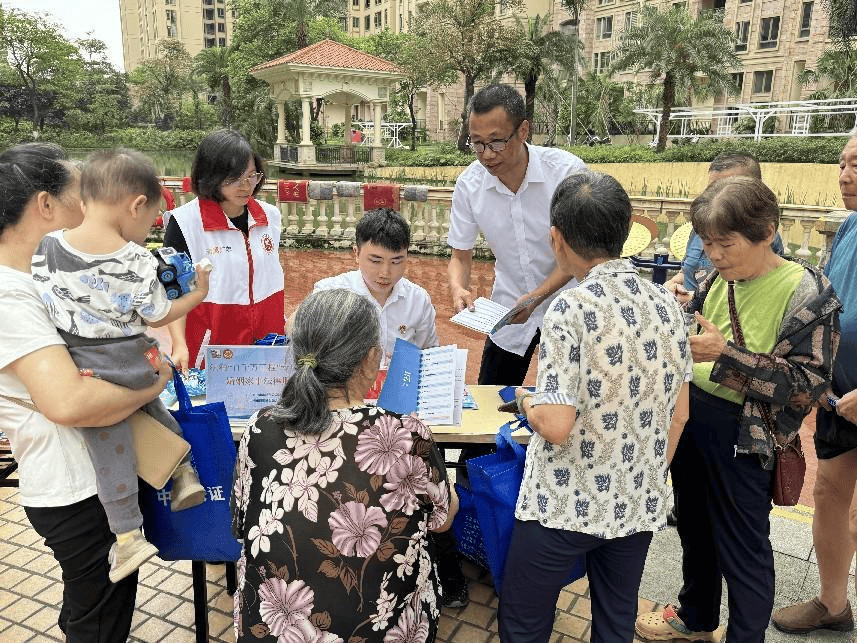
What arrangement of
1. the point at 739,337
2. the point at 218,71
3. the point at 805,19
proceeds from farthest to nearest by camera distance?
the point at 218,71, the point at 805,19, the point at 739,337

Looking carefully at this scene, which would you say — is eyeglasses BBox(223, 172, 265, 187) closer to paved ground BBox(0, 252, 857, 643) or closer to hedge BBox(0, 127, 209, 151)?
paved ground BBox(0, 252, 857, 643)

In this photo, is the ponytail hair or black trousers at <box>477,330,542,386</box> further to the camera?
black trousers at <box>477,330,542,386</box>

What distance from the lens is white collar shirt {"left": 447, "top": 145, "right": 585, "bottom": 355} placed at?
308 centimetres

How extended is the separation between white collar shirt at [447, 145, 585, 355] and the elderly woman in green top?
978mm

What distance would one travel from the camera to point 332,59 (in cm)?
2250

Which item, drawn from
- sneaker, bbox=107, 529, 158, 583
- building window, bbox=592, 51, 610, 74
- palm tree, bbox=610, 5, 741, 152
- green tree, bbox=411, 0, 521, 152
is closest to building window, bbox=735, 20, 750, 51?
building window, bbox=592, 51, 610, 74

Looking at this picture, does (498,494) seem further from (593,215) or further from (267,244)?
(267,244)

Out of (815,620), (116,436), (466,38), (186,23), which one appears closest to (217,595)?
(116,436)

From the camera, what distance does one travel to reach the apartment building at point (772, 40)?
30.4m

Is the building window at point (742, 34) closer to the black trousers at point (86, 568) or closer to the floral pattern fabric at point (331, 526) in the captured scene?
the floral pattern fabric at point (331, 526)

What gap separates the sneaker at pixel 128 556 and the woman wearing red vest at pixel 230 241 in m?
1.04

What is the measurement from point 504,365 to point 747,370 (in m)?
1.53

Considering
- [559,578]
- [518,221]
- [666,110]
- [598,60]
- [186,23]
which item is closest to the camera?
[559,578]

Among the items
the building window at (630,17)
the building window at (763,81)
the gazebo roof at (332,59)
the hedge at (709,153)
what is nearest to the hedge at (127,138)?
the gazebo roof at (332,59)
